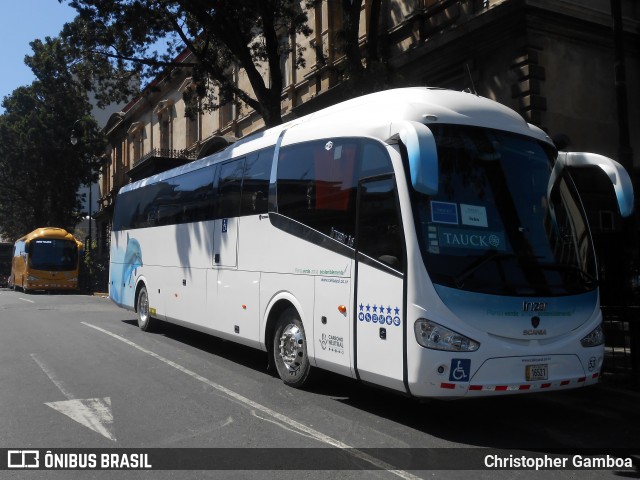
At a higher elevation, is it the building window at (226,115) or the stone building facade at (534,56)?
the building window at (226,115)

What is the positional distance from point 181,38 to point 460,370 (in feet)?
47.8

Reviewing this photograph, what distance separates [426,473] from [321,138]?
409 centimetres

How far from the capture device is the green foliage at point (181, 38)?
1546 centimetres

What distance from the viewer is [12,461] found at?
17.0 feet

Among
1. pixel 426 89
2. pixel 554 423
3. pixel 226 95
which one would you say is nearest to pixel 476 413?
pixel 554 423

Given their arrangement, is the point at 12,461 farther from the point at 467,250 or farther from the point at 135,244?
the point at 135,244

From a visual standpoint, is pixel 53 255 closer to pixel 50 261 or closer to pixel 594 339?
pixel 50 261

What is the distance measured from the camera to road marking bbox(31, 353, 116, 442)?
20.1 ft

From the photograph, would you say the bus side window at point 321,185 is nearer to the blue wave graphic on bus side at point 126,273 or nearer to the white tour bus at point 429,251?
the white tour bus at point 429,251

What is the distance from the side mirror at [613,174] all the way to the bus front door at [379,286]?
1796mm

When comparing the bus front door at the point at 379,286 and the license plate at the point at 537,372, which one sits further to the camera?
the bus front door at the point at 379,286

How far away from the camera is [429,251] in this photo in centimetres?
585

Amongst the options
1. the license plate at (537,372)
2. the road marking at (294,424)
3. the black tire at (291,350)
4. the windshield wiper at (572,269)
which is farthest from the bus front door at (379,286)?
the windshield wiper at (572,269)

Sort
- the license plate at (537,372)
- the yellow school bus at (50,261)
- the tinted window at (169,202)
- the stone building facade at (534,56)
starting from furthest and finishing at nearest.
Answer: the yellow school bus at (50,261), the stone building facade at (534,56), the tinted window at (169,202), the license plate at (537,372)
